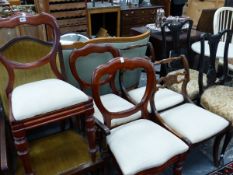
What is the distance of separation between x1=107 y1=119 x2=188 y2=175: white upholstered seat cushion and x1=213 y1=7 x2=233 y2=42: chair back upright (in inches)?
75.1

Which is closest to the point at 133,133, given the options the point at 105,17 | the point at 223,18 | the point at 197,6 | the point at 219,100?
the point at 219,100

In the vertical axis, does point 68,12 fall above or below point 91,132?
above

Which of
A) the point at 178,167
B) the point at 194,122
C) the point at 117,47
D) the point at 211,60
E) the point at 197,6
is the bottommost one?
the point at 178,167

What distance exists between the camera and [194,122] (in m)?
1.60

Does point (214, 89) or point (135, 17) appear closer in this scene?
point (214, 89)

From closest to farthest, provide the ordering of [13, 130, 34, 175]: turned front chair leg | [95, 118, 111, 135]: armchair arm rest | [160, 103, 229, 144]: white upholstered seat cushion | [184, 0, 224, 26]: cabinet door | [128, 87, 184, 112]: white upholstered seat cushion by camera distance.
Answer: [13, 130, 34, 175]: turned front chair leg
[95, 118, 111, 135]: armchair arm rest
[160, 103, 229, 144]: white upholstered seat cushion
[128, 87, 184, 112]: white upholstered seat cushion
[184, 0, 224, 26]: cabinet door

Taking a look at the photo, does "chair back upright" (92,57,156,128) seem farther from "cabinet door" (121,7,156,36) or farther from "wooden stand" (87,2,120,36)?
"cabinet door" (121,7,156,36)

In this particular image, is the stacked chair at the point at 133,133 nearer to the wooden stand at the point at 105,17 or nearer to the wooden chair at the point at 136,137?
the wooden chair at the point at 136,137

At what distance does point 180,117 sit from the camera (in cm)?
167

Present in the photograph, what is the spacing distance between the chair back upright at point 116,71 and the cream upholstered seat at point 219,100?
1.86 feet

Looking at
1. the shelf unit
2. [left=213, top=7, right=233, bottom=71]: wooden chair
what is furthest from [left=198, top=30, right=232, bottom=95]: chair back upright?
the shelf unit

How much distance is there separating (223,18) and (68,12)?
2.17m

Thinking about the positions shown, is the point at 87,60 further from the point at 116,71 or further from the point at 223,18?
the point at 223,18

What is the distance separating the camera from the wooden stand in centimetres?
415
